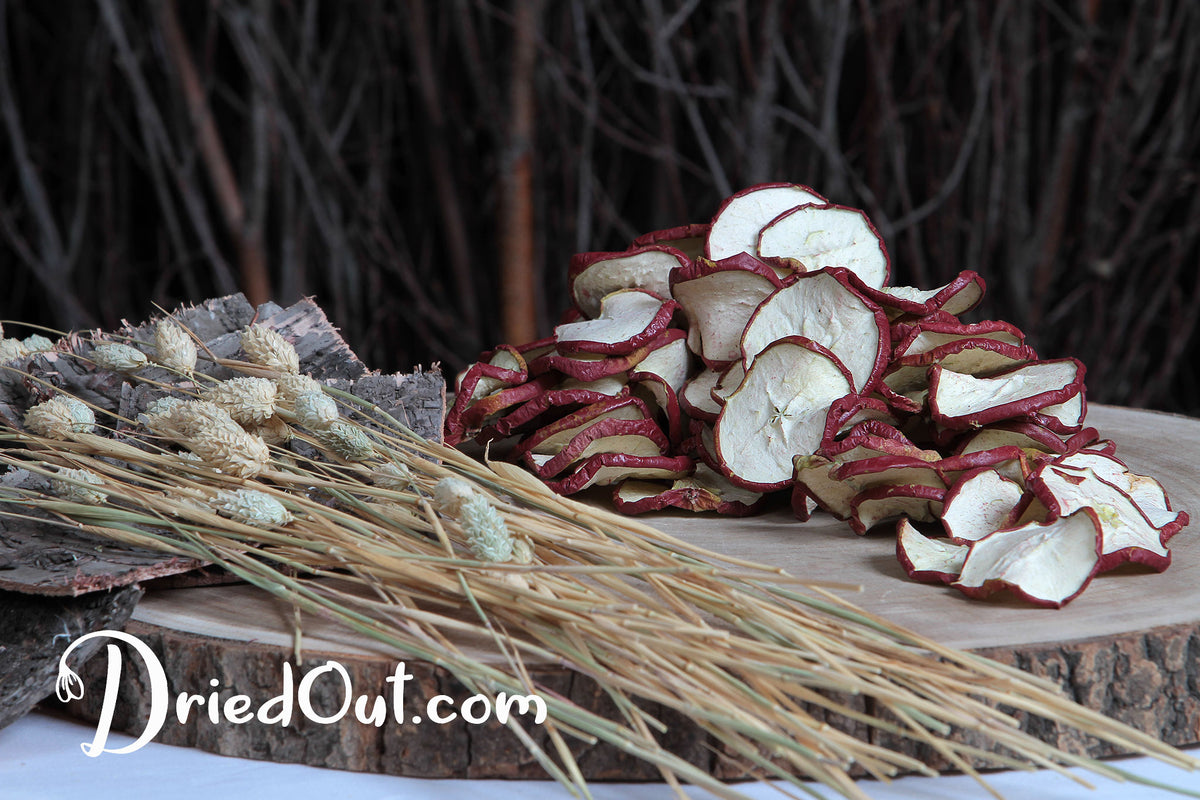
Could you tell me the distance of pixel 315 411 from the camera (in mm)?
712

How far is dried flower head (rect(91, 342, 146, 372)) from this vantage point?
2.65 ft

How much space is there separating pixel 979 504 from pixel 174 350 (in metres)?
0.62

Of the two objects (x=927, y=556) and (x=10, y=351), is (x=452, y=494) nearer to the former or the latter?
(x=927, y=556)

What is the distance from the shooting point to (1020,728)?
585 millimetres

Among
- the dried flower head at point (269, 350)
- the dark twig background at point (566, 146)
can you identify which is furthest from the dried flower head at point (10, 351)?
the dark twig background at point (566, 146)

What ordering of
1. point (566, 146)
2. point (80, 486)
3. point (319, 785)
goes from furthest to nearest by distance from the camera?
point (566, 146), point (80, 486), point (319, 785)

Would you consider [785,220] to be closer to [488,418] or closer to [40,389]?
[488,418]

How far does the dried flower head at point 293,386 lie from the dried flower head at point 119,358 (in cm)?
13

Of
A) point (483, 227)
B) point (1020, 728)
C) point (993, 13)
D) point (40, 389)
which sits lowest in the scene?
point (1020, 728)

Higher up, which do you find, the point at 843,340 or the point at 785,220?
the point at 785,220

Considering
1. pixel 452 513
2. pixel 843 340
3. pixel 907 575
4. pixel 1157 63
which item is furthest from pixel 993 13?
pixel 452 513

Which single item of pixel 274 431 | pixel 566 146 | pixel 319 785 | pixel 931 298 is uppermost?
pixel 566 146

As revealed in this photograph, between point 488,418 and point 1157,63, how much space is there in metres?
1.61

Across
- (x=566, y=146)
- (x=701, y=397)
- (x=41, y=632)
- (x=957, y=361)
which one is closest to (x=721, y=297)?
(x=701, y=397)
